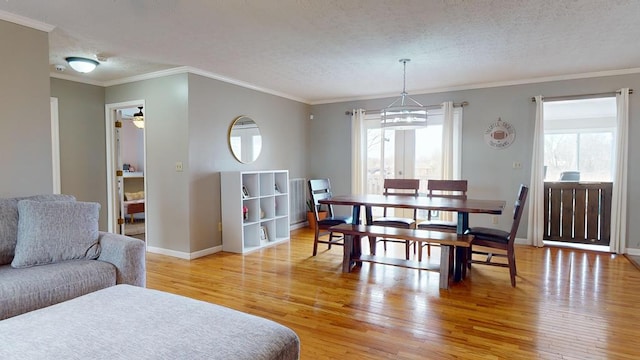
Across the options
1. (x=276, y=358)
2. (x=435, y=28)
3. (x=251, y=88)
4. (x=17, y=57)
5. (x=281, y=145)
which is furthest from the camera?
(x=281, y=145)

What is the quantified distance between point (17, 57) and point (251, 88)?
9.21 ft

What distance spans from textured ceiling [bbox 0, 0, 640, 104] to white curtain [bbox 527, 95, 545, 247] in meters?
0.59

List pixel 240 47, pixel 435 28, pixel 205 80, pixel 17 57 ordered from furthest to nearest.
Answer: pixel 205 80
pixel 240 47
pixel 435 28
pixel 17 57

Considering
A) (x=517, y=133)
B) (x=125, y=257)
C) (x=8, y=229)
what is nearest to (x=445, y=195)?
(x=517, y=133)

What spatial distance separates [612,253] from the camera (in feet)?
14.7

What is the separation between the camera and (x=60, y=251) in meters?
2.36

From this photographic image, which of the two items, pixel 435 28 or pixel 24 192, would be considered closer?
pixel 24 192

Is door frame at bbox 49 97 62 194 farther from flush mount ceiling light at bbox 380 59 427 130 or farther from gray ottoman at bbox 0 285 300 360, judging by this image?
flush mount ceiling light at bbox 380 59 427 130

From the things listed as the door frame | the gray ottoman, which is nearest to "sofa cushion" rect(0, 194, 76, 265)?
the gray ottoman

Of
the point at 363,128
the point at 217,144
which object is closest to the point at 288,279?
the point at 217,144

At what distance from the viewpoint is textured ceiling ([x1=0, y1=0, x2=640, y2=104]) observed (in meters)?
2.59

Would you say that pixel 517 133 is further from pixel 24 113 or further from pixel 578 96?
pixel 24 113

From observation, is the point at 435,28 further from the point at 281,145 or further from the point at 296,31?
the point at 281,145

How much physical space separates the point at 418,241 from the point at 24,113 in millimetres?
3412
